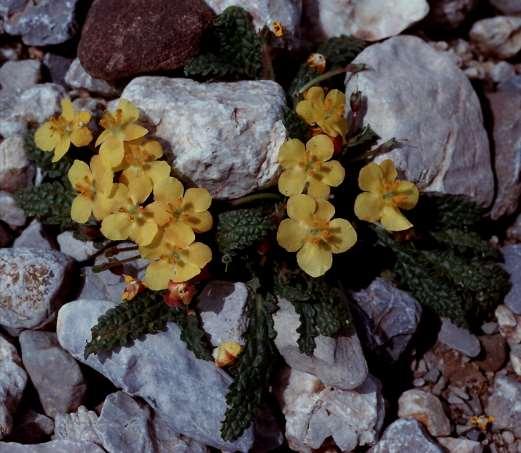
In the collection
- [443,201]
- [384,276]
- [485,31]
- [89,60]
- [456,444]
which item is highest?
[89,60]

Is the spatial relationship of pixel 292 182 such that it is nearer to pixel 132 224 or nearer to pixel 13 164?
pixel 132 224

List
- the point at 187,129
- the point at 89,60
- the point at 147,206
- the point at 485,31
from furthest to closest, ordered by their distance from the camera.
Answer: the point at 485,31 < the point at 89,60 < the point at 187,129 < the point at 147,206

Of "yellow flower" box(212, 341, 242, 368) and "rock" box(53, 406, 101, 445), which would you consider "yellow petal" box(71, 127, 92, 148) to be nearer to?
"yellow flower" box(212, 341, 242, 368)

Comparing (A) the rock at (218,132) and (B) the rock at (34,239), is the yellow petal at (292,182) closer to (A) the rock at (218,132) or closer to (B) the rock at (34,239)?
(A) the rock at (218,132)

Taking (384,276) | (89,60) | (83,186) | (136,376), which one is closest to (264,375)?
(136,376)

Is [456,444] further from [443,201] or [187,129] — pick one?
[187,129]

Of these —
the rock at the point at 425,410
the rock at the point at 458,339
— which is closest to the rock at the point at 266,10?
the rock at the point at 458,339

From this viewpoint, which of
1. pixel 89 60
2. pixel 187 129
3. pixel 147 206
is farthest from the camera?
pixel 89 60

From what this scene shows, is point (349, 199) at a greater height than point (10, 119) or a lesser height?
lesser
